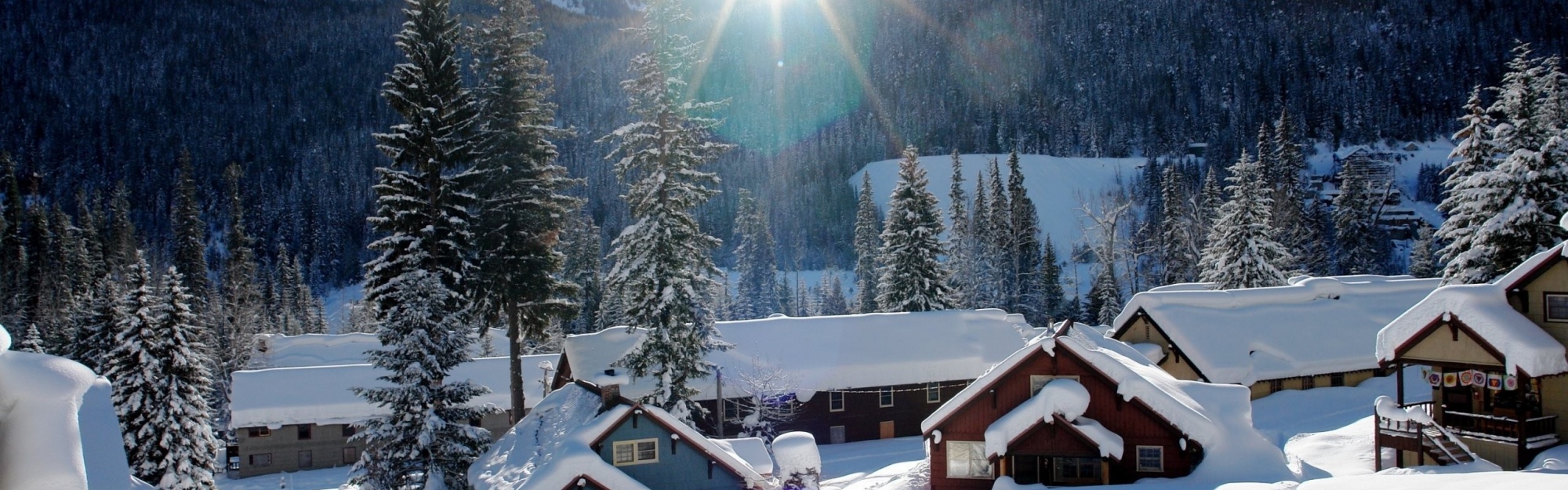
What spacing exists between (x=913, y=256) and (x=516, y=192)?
2349cm

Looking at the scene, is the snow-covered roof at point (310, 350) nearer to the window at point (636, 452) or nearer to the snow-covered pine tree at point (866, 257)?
the snow-covered pine tree at point (866, 257)

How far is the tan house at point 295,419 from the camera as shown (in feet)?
125

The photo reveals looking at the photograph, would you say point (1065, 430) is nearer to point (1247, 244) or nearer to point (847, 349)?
point (847, 349)

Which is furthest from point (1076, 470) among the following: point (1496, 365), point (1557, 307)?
point (1557, 307)

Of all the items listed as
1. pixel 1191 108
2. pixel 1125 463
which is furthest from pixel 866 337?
pixel 1191 108

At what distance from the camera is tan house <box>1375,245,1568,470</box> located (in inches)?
822

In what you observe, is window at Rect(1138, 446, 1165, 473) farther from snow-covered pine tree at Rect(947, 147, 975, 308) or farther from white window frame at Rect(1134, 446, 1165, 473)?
snow-covered pine tree at Rect(947, 147, 975, 308)

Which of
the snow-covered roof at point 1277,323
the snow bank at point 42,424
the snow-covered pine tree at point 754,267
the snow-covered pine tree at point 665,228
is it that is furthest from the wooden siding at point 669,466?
the snow-covered pine tree at point 754,267

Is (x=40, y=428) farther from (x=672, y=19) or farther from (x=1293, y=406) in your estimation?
(x=1293, y=406)

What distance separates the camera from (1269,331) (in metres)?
33.6

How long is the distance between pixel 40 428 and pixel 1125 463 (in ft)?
76.6

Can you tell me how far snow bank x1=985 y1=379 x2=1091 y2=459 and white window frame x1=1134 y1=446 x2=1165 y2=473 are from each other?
179 centimetres

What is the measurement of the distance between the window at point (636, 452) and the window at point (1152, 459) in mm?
12872

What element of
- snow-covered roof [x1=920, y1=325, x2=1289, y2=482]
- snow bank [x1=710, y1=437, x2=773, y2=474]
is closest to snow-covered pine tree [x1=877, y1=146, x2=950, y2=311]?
snow-covered roof [x1=920, y1=325, x2=1289, y2=482]
